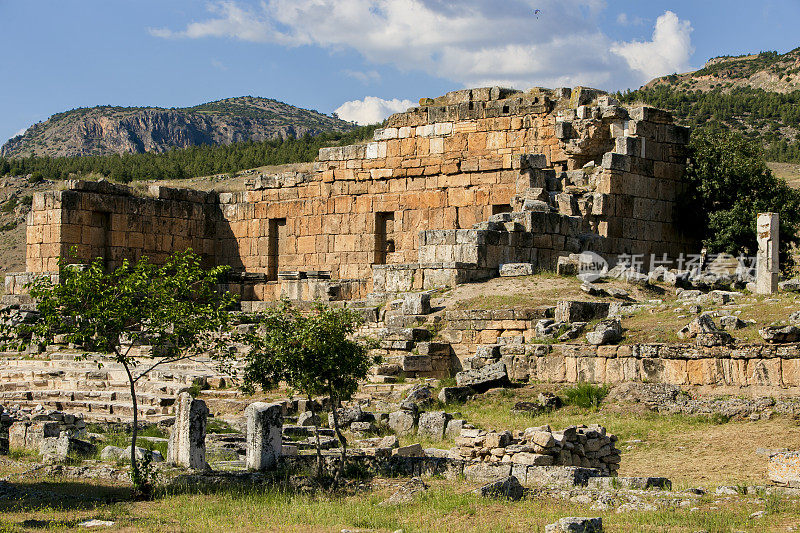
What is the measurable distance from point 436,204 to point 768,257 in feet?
33.7

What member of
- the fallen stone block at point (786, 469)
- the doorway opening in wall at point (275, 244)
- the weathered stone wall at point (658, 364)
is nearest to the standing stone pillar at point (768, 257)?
the weathered stone wall at point (658, 364)

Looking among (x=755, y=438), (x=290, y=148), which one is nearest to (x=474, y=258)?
(x=755, y=438)

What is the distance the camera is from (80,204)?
2989 centimetres

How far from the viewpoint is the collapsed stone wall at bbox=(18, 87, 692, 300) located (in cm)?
2577

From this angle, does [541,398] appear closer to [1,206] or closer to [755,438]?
[755,438]

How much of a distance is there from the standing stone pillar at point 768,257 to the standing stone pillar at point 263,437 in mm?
11780

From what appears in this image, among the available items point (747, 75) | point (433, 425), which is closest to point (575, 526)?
point (433, 425)

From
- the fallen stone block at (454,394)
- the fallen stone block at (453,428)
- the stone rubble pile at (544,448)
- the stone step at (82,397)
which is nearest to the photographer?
the stone rubble pile at (544,448)

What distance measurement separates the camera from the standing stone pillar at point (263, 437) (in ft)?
46.2

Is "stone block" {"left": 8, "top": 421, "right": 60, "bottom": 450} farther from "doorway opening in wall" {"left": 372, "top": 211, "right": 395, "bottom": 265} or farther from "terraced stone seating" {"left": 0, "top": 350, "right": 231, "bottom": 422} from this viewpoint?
"doorway opening in wall" {"left": 372, "top": 211, "right": 395, "bottom": 265}

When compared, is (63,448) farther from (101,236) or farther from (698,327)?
(101,236)

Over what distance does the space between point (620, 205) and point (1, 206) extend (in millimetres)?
45498

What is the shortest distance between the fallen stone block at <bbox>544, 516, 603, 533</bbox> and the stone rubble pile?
344 centimetres

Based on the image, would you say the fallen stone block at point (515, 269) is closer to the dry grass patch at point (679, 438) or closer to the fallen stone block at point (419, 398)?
the fallen stone block at point (419, 398)
